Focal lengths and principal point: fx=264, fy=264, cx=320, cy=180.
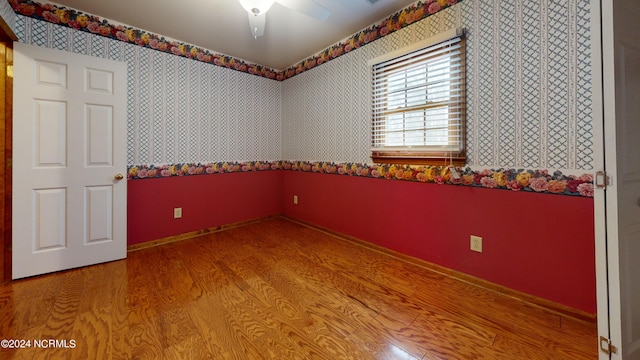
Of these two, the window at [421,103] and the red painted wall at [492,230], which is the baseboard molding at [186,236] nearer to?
the red painted wall at [492,230]

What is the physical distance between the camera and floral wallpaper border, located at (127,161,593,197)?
1.67 meters

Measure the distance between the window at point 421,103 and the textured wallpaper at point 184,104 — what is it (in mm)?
1873

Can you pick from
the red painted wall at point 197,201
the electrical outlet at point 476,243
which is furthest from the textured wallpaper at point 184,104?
the electrical outlet at point 476,243

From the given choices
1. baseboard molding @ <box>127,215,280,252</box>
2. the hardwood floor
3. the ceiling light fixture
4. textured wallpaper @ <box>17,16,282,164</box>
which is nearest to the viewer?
the hardwood floor

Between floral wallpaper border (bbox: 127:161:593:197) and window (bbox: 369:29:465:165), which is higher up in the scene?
window (bbox: 369:29:465:165)

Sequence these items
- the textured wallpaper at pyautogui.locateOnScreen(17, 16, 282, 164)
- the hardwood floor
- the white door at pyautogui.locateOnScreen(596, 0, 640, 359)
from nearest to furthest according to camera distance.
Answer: the white door at pyautogui.locateOnScreen(596, 0, 640, 359) → the hardwood floor → the textured wallpaper at pyautogui.locateOnScreen(17, 16, 282, 164)

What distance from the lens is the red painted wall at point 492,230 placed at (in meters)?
1.64

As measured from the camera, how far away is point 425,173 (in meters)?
2.34

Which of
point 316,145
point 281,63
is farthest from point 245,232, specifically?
point 281,63

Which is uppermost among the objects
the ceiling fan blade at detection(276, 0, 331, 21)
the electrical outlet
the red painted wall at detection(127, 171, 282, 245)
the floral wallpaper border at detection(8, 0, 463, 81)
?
the floral wallpaper border at detection(8, 0, 463, 81)

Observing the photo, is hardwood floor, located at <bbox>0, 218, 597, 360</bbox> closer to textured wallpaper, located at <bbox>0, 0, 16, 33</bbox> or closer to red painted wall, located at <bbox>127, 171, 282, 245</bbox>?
red painted wall, located at <bbox>127, 171, 282, 245</bbox>

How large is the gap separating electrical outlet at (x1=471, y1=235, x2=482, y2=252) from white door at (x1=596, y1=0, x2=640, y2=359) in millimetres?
896

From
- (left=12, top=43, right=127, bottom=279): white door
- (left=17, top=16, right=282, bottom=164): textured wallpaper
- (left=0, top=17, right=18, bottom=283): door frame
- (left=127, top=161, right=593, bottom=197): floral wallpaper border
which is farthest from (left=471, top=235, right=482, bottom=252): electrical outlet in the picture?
(left=0, top=17, right=18, bottom=283): door frame

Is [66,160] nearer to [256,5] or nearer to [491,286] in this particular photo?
[256,5]
